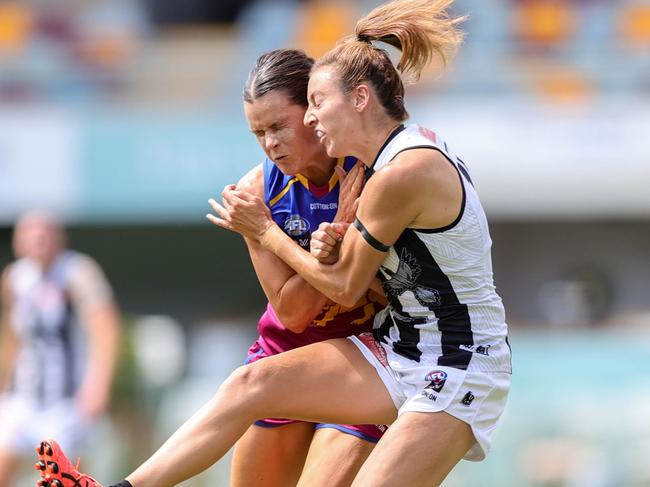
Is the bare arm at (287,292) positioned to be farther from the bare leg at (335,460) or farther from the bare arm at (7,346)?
the bare arm at (7,346)

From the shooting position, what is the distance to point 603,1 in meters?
13.3

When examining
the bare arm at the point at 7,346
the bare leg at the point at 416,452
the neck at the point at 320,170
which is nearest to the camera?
the bare leg at the point at 416,452

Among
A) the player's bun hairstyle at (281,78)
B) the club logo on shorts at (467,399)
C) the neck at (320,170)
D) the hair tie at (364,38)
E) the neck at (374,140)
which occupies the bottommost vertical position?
the club logo on shorts at (467,399)

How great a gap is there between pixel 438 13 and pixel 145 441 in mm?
6083

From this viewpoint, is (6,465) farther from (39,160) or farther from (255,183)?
(39,160)

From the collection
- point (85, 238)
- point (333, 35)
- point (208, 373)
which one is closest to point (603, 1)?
point (333, 35)

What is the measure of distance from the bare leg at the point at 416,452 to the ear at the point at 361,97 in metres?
0.95

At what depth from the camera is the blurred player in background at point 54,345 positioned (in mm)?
7770

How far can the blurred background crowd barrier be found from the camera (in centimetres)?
1227

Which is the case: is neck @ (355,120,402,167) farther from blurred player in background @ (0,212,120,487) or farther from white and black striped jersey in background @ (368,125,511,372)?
blurred player in background @ (0,212,120,487)

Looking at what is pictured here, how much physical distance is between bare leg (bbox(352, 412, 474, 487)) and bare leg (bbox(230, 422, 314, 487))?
2.58 feet

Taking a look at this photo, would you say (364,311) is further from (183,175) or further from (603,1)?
(603,1)

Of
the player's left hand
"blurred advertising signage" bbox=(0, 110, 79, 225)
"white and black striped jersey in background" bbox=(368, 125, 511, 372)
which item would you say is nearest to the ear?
"white and black striped jersey in background" bbox=(368, 125, 511, 372)

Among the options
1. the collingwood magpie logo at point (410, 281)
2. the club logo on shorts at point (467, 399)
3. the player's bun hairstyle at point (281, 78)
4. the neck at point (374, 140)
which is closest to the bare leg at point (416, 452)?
the club logo on shorts at point (467, 399)
